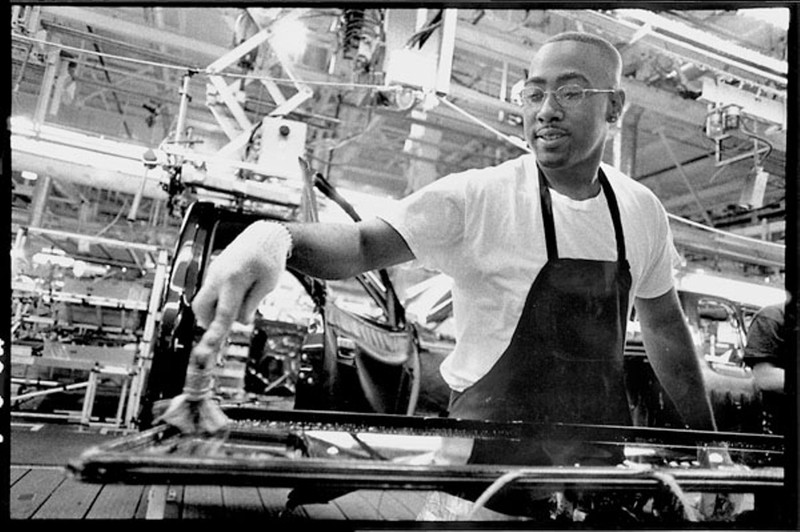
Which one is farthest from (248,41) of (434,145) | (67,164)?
(434,145)

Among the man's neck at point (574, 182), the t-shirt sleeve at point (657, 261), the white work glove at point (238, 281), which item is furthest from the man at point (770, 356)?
the white work glove at point (238, 281)

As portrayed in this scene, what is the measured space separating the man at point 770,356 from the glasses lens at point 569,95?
2.11 ft

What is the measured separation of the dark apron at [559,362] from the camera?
44.7 inches

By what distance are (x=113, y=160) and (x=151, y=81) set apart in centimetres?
102

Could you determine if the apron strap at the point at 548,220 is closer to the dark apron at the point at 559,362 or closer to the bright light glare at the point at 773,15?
the dark apron at the point at 559,362

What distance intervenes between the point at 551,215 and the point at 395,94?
78cm

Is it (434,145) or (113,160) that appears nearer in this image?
(113,160)

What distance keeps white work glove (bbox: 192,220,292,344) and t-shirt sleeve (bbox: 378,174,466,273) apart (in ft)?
1.00

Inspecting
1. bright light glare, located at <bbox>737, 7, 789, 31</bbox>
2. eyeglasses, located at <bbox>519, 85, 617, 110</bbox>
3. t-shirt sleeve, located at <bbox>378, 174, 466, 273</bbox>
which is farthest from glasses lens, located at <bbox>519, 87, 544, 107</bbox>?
bright light glare, located at <bbox>737, 7, 789, 31</bbox>

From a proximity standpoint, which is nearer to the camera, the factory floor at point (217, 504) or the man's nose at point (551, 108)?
the factory floor at point (217, 504)

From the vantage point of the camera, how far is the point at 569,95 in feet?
4.09

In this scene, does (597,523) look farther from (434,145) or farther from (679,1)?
(434,145)

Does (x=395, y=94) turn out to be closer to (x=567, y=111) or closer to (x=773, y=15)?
(x=567, y=111)

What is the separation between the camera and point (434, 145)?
228 centimetres
